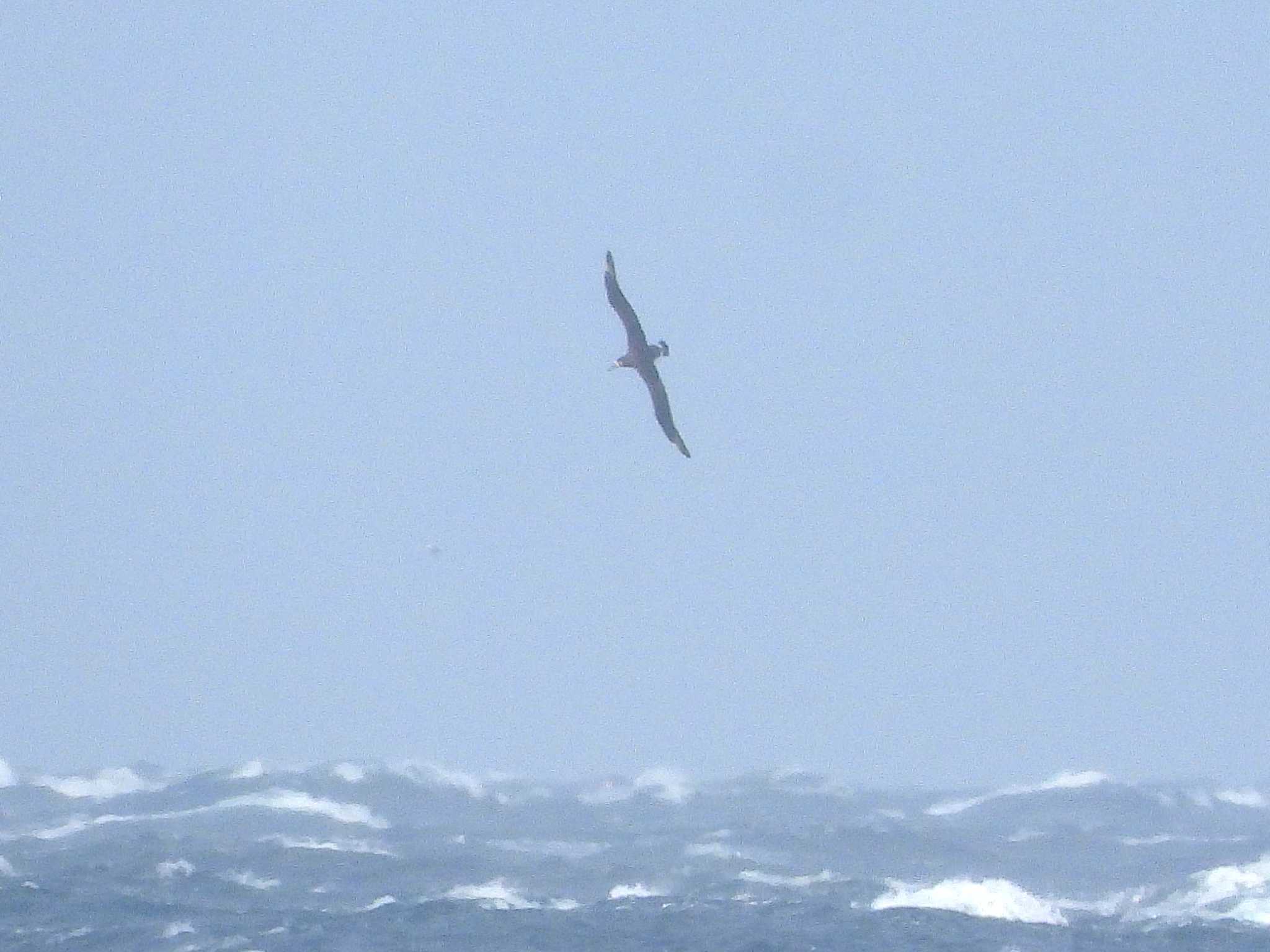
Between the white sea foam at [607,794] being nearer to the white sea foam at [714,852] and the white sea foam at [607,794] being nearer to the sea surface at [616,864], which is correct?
the sea surface at [616,864]

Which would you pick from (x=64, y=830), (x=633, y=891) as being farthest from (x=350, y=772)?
(x=633, y=891)

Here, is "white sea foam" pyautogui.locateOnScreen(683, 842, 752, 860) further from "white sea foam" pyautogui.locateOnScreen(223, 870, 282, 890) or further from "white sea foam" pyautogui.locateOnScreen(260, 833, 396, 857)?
"white sea foam" pyautogui.locateOnScreen(223, 870, 282, 890)

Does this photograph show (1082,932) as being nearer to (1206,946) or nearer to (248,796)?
(1206,946)

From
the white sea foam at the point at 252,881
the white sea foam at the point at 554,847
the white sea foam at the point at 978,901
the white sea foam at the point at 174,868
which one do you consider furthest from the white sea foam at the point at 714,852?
the white sea foam at the point at 174,868

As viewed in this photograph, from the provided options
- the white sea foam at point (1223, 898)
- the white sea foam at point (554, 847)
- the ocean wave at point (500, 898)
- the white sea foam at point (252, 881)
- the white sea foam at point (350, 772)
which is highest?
the white sea foam at point (350, 772)

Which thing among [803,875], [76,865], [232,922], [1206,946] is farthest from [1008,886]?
[76,865]

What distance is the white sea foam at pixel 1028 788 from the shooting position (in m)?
63.7

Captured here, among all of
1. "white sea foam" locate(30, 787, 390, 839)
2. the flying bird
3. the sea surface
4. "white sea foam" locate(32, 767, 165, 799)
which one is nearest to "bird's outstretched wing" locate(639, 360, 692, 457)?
the flying bird

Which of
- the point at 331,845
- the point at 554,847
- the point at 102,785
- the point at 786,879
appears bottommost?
the point at 786,879

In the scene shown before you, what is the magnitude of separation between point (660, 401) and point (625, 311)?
2.09 m

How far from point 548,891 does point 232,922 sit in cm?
751

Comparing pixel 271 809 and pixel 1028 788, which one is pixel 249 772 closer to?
pixel 271 809

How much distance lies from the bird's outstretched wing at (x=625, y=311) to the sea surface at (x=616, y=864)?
36.9 feet

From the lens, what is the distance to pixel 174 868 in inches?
1778
